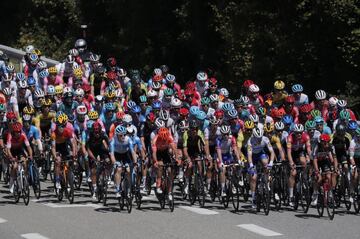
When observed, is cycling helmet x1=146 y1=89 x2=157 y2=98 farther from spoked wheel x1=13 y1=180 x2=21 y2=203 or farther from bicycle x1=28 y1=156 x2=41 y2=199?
spoked wheel x1=13 y1=180 x2=21 y2=203

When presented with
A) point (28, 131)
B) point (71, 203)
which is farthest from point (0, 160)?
point (71, 203)

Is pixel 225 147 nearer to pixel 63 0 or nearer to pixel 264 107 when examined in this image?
pixel 264 107

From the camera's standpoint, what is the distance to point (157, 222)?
20.0 meters

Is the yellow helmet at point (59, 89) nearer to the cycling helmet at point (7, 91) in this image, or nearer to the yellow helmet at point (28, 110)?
the cycling helmet at point (7, 91)

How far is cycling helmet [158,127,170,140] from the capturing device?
72.4 feet

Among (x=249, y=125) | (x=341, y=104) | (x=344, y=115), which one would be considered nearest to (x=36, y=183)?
(x=249, y=125)

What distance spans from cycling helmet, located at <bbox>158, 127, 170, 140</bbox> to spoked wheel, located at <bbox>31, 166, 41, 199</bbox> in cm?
316

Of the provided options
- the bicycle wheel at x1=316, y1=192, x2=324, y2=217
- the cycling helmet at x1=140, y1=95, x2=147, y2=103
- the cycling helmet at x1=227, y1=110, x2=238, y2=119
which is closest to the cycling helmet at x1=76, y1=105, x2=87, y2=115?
the cycling helmet at x1=140, y1=95, x2=147, y2=103

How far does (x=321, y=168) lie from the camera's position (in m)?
21.2

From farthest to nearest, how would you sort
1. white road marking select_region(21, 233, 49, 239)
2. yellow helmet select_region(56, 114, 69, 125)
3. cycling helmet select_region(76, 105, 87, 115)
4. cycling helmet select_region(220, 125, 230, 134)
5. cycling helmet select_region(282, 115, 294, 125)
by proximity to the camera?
cycling helmet select_region(76, 105, 87, 115), cycling helmet select_region(282, 115, 294, 125), yellow helmet select_region(56, 114, 69, 125), cycling helmet select_region(220, 125, 230, 134), white road marking select_region(21, 233, 49, 239)

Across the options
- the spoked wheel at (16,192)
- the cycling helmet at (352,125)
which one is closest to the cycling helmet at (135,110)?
the spoked wheel at (16,192)

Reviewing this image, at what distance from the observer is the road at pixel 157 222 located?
61.5ft

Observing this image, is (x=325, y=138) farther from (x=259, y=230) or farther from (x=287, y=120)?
(x=259, y=230)

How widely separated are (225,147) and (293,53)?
18.4 meters
